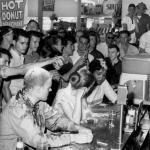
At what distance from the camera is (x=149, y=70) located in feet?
14.5

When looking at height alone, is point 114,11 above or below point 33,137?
above

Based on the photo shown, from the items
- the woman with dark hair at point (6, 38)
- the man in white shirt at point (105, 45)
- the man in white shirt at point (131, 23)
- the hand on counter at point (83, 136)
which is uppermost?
the man in white shirt at point (131, 23)

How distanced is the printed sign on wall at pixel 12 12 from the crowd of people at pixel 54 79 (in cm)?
39

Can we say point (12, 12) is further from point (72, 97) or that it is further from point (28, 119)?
point (28, 119)

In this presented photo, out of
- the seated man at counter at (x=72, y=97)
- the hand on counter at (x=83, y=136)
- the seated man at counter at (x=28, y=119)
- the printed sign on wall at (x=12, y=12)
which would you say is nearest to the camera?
the seated man at counter at (x=28, y=119)

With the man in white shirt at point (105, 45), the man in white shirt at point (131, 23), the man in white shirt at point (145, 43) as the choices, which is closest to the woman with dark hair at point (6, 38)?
the man in white shirt at point (105, 45)

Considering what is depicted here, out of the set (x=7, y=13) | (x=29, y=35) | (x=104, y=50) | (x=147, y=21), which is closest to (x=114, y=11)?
(x=147, y=21)

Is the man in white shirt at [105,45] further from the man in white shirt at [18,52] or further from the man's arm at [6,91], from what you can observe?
the man's arm at [6,91]

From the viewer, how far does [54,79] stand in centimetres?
491

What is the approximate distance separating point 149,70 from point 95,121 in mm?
1099

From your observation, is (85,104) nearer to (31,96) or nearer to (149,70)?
(149,70)

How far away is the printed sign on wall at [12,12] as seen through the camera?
670 cm

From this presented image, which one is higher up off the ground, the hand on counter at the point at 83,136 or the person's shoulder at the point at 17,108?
the person's shoulder at the point at 17,108

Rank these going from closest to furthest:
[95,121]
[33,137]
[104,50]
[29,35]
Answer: [33,137] < [95,121] < [29,35] < [104,50]
